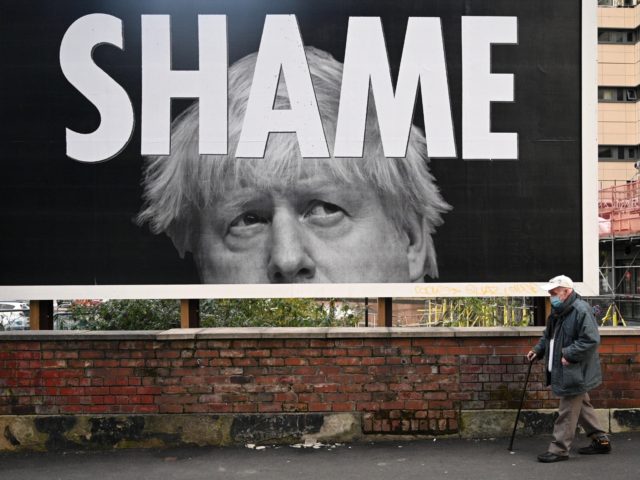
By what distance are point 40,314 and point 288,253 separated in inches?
116

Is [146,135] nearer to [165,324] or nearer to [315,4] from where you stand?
[315,4]

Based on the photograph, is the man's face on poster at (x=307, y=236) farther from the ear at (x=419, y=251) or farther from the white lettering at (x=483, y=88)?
the white lettering at (x=483, y=88)

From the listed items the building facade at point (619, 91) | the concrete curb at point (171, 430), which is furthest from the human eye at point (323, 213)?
the building facade at point (619, 91)

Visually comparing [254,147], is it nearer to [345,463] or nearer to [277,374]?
[277,374]

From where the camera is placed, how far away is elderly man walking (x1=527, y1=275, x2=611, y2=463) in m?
6.15

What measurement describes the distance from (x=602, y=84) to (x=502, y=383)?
2072 inches

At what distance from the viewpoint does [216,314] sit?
11.2 meters

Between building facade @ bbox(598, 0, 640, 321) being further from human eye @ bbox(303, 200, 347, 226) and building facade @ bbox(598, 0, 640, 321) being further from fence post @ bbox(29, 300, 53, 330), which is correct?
fence post @ bbox(29, 300, 53, 330)

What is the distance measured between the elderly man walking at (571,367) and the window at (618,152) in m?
50.9

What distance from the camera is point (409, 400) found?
7.06 metres

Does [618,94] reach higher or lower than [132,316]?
higher

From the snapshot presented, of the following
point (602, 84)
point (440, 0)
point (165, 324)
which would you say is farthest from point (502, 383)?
point (602, 84)

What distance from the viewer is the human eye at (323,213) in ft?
24.9

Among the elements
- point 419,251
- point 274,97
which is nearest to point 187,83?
point 274,97
